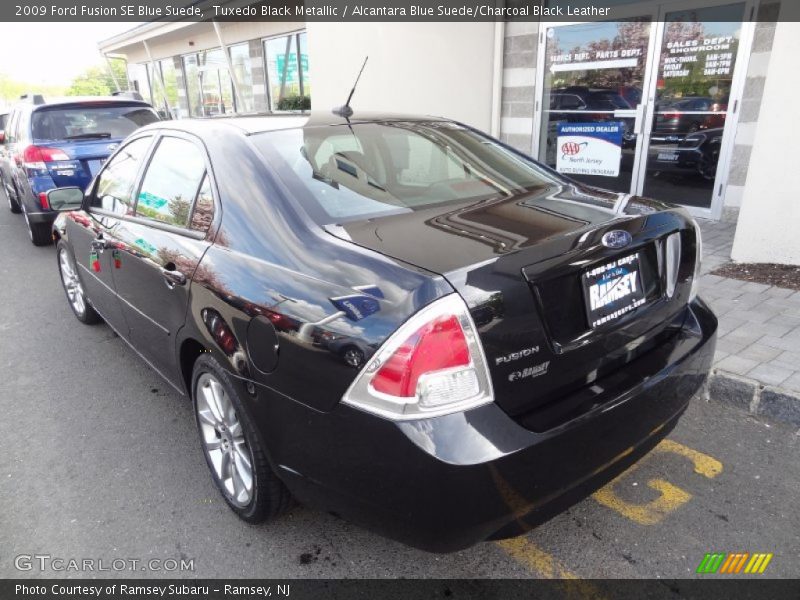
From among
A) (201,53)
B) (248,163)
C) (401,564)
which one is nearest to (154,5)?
(201,53)

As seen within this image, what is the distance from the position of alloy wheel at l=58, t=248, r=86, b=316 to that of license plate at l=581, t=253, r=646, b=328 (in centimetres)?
403

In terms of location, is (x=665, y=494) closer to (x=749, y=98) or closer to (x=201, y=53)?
(x=749, y=98)

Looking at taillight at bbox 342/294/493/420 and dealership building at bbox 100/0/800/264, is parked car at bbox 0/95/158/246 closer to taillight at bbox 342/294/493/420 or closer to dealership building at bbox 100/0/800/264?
dealership building at bbox 100/0/800/264

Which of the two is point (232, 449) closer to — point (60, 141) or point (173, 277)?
point (173, 277)

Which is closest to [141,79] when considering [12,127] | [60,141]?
[12,127]

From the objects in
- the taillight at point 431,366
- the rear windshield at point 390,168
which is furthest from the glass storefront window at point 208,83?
the taillight at point 431,366

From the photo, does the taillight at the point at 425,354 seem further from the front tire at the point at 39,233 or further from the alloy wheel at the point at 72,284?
the front tire at the point at 39,233

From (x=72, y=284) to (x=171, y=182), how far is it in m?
2.56

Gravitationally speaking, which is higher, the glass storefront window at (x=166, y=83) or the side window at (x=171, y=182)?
the glass storefront window at (x=166, y=83)

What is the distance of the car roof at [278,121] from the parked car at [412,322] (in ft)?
0.08

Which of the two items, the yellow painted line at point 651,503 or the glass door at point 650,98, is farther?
the glass door at point 650,98

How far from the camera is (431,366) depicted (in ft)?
5.35

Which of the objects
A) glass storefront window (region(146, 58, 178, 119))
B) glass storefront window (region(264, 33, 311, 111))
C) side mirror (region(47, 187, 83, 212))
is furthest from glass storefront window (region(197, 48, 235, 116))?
side mirror (region(47, 187, 83, 212))

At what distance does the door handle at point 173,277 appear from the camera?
2480 mm
